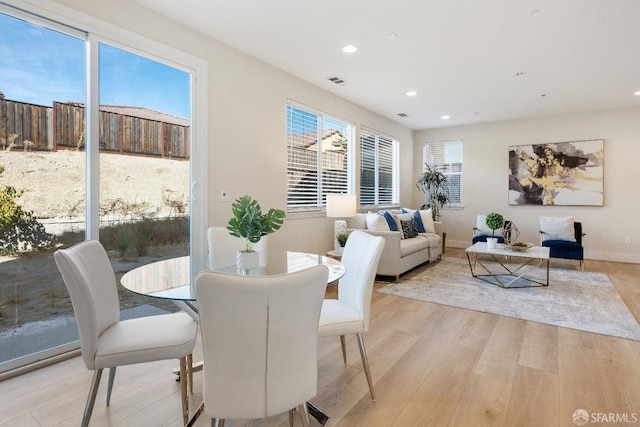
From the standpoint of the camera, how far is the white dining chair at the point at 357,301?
1.89 meters

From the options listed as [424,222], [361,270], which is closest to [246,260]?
[361,270]

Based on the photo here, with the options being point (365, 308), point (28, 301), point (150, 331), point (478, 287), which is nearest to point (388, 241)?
point (478, 287)

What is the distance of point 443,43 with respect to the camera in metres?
3.43

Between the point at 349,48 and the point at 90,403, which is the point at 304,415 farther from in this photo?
the point at 349,48

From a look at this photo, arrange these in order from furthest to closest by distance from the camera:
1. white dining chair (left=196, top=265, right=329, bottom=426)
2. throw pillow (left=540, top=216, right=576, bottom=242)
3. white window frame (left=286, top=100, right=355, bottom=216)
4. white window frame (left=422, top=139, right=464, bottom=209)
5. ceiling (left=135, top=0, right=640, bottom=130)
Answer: white window frame (left=422, top=139, right=464, bottom=209) → throw pillow (left=540, top=216, right=576, bottom=242) → white window frame (left=286, top=100, right=355, bottom=216) → ceiling (left=135, top=0, right=640, bottom=130) → white dining chair (left=196, top=265, right=329, bottom=426)

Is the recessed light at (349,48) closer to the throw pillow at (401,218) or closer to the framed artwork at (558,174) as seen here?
the throw pillow at (401,218)

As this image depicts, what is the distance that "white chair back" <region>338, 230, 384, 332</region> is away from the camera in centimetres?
196

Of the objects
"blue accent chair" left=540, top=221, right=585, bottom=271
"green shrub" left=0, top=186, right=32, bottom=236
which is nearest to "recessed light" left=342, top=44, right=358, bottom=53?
"green shrub" left=0, top=186, right=32, bottom=236

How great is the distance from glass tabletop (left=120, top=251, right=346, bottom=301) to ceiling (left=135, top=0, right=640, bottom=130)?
206 cm

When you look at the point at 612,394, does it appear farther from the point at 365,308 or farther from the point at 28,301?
the point at 28,301

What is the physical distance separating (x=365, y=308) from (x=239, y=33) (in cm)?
284

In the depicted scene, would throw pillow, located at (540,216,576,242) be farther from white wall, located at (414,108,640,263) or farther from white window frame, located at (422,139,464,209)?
white window frame, located at (422,139,464,209)

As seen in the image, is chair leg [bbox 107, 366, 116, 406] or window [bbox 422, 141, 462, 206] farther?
window [bbox 422, 141, 462, 206]

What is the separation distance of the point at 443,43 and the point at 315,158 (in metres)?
2.19
